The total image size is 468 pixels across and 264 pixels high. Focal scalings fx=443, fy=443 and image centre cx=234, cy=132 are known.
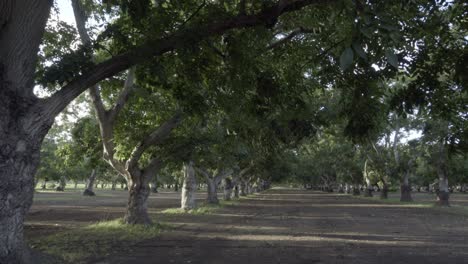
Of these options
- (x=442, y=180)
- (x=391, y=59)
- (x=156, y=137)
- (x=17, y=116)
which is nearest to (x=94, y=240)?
(x=156, y=137)

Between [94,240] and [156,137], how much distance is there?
173 inches

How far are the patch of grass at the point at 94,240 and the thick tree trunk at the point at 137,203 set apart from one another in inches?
17.4

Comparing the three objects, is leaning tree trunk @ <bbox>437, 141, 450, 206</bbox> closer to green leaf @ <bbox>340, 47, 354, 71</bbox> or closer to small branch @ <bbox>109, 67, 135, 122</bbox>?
small branch @ <bbox>109, 67, 135, 122</bbox>

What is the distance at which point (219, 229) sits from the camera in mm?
19281

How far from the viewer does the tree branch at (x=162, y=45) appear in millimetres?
6848

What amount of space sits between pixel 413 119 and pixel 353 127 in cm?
3696

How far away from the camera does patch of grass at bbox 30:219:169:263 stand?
12.2 m

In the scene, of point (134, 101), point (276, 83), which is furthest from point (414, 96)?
point (134, 101)

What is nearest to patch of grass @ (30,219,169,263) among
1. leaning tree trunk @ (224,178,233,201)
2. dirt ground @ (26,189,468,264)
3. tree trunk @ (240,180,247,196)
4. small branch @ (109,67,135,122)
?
dirt ground @ (26,189,468,264)

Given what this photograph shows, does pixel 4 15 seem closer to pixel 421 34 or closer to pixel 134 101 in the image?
pixel 421 34

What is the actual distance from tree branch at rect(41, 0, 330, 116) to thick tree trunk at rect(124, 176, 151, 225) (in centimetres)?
1120

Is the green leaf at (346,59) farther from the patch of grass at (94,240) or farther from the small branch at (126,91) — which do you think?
the small branch at (126,91)

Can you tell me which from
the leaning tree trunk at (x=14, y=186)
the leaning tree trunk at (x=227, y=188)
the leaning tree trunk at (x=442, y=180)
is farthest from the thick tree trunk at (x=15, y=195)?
the leaning tree trunk at (x=227, y=188)

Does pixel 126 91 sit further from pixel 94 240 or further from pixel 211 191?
Result: pixel 211 191
